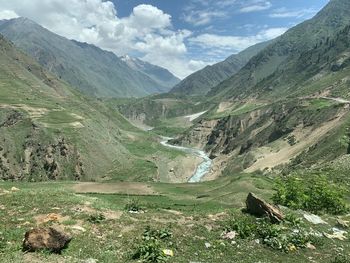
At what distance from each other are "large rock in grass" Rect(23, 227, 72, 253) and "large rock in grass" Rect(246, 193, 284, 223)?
567 inches

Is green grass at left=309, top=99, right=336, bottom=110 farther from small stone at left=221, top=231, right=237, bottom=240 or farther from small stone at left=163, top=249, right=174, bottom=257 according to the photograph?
small stone at left=163, top=249, right=174, bottom=257

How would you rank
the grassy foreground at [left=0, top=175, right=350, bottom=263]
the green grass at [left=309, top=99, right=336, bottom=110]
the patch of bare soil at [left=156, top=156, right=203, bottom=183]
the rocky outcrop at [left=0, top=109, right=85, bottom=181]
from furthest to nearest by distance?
the green grass at [left=309, top=99, right=336, bottom=110], the patch of bare soil at [left=156, top=156, right=203, bottom=183], the rocky outcrop at [left=0, top=109, right=85, bottom=181], the grassy foreground at [left=0, top=175, right=350, bottom=263]

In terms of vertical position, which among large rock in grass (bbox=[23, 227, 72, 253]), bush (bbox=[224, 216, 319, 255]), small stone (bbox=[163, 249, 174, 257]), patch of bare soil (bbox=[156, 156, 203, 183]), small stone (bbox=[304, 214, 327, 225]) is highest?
large rock in grass (bbox=[23, 227, 72, 253])

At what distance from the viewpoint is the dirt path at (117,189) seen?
84875mm

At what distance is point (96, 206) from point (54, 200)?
3537mm

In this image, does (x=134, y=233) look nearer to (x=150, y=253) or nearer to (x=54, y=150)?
(x=150, y=253)

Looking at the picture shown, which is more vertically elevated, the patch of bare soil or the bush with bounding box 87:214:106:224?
the bush with bounding box 87:214:106:224

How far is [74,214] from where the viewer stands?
29750mm

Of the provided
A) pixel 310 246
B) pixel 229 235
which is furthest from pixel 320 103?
pixel 229 235

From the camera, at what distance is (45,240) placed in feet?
76.8

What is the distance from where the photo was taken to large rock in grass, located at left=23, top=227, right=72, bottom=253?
2331 centimetres

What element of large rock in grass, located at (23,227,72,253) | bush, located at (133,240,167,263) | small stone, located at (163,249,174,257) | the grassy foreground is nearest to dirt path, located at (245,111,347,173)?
the grassy foreground

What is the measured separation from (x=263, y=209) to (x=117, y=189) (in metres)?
60.8

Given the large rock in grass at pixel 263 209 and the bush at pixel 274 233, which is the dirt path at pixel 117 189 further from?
the bush at pixel 274 233
